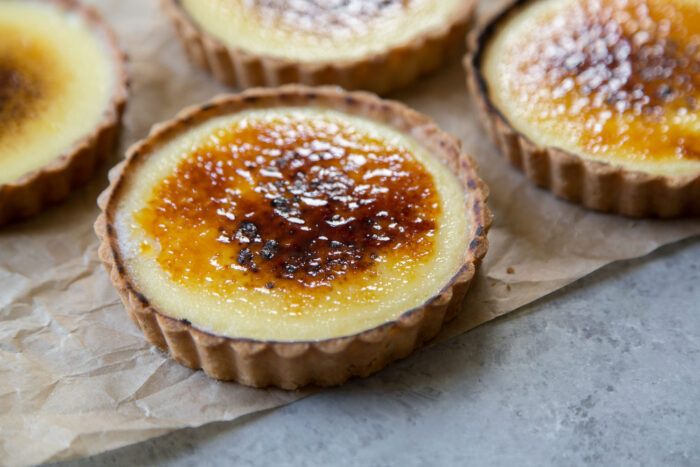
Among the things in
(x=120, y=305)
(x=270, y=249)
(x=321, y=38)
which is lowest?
(x=120, y=305)

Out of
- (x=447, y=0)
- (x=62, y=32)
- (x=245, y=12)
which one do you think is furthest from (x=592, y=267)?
(x=62, y=32)

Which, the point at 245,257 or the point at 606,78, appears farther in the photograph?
the point at 606,78

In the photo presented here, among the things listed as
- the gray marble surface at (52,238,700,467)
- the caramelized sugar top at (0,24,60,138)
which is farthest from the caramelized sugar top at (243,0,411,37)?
the gray marble surface at (52,238,700,467)

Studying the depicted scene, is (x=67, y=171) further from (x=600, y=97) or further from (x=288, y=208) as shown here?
(x=600, y=97)

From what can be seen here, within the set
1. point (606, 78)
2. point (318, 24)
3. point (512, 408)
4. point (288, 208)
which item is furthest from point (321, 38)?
point (512, 408)

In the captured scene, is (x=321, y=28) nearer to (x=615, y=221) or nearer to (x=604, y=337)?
(x=615, y=221)

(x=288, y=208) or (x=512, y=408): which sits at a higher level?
(x=288, y=208)

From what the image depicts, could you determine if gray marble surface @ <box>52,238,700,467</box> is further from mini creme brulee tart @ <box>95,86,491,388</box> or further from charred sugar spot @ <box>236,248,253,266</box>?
charred sugar spot @ <box>236,248,253,266</box>
